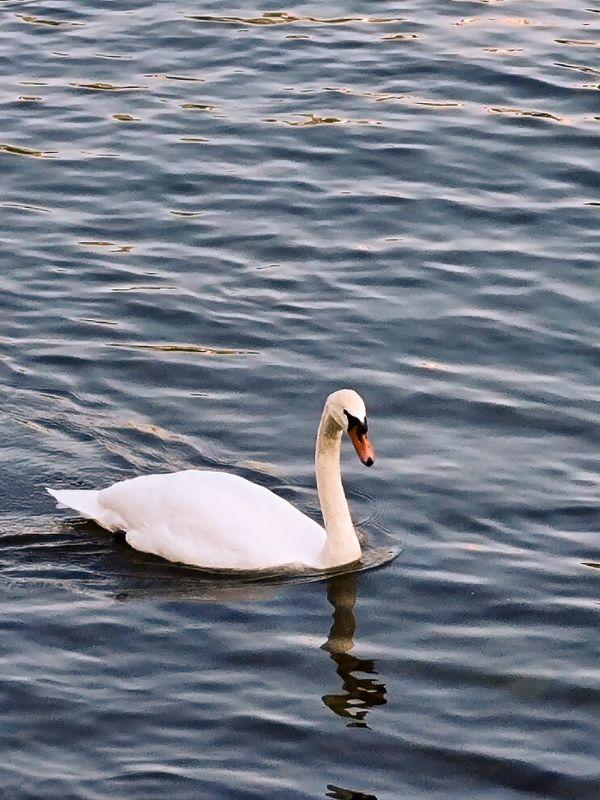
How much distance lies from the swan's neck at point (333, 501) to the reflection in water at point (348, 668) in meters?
0.20

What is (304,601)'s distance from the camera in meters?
11.2

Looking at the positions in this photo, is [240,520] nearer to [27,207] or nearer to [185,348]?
[185,348]

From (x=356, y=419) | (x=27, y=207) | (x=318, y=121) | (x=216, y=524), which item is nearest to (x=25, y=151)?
(x=27, y=207)

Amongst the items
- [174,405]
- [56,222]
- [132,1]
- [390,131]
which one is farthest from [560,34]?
[174,405]

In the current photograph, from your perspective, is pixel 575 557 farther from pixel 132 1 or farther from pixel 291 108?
pixel 132 1

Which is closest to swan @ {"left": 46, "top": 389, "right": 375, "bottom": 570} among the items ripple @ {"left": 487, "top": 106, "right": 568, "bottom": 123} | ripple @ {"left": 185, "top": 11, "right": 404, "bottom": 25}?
ripple @ {"left": 487, "top": 106, "right": 568, "bottom": 123}

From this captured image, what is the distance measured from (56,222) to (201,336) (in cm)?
264

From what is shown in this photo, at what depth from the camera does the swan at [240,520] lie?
1150 cm

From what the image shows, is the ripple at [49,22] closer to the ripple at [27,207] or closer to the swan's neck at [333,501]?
the ripple at [27,207]

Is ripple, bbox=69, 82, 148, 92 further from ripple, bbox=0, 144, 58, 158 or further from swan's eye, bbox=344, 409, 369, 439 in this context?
swan's eye, bbox=344, 409, 369, 439

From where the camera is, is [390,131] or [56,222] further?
[390,131]

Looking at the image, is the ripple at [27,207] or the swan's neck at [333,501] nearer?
the swan's neck at [333,501]

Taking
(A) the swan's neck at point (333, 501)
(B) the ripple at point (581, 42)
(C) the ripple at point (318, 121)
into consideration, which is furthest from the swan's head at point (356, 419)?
(B) the ripple at point (581, 42)

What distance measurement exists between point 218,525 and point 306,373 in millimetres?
2530
